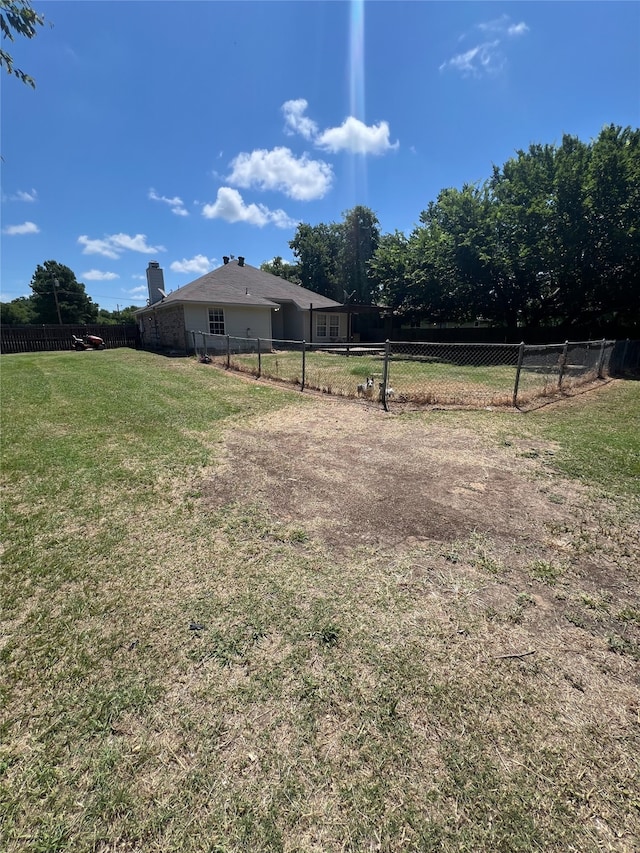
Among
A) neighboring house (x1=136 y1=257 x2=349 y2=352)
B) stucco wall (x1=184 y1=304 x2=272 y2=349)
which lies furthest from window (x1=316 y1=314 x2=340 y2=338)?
stucco wall (x1=184 y1=304 x2=272 y2=349)

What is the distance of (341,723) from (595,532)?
2.91 m

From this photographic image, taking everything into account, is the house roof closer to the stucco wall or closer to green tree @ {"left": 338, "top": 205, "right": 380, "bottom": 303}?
the stucco wall

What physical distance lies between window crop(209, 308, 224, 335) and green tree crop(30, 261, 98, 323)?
49.3 metres

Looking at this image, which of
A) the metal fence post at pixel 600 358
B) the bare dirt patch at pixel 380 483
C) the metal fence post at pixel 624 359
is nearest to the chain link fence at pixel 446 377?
the metal fence post at pixel 600 358

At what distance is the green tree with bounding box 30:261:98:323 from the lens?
55.9 metres

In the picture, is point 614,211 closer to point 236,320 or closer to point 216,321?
point 236,320

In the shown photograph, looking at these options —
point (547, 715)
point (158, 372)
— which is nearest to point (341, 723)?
point (547, 715)

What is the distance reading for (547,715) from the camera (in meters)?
1.84

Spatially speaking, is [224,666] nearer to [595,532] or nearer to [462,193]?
[595,532]

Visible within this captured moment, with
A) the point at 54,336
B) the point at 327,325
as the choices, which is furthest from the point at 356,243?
the point at 54,336

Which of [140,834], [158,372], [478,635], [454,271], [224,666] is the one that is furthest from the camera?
[454,271]

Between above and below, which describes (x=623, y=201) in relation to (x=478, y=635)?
above

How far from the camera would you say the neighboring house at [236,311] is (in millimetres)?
18766

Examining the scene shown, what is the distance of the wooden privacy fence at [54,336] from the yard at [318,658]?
23702 millimetres
